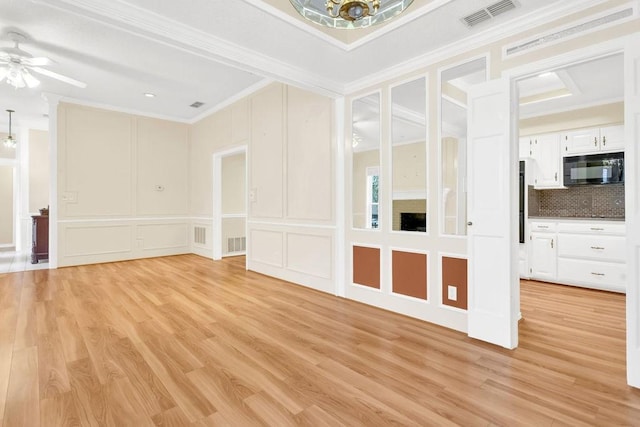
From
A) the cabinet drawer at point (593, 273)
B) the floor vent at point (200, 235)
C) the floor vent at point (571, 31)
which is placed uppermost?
the floor vent at point (571, 31)

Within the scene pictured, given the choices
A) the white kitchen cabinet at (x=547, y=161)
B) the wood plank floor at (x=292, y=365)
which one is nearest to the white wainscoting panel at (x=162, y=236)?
the wood plank floor at (x=292, y=365)

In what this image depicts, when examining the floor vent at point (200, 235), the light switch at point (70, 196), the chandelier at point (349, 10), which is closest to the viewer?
the chandelier at point (349, 10)

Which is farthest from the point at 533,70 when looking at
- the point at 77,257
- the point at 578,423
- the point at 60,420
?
the point at 77,257

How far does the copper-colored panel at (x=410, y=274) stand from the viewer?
333 centimetres

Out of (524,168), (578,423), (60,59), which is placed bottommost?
(578,423)

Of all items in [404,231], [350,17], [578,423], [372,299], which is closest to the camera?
[350,17]

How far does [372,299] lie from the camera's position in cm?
381

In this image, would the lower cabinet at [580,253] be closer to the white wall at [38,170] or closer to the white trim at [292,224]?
the white trim at [292,224]

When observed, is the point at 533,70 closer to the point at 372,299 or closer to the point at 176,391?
the point at 372,299

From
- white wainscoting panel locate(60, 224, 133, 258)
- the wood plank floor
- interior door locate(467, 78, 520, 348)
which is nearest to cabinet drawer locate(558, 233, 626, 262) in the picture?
the wood plank floor

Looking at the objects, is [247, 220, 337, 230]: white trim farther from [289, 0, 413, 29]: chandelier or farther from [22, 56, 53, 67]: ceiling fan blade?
[22, 56, 53, 67]: ceiling fan blade

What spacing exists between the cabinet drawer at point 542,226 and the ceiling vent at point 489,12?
3.54m

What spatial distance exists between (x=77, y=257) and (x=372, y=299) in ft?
19.1

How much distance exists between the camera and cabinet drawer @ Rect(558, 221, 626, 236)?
4.27 metres
